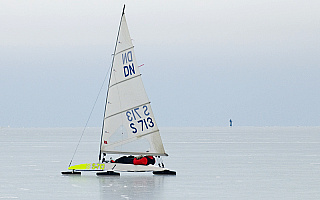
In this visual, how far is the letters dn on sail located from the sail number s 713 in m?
2.46

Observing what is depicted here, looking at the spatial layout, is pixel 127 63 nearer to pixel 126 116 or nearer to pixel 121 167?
pixel 126 116

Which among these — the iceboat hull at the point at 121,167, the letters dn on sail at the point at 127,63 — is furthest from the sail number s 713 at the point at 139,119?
the letters dn on sail at the point at 127,63

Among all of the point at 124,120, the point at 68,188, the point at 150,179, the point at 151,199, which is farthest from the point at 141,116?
the point at 151,199

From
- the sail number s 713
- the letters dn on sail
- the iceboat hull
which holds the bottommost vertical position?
the iceboat hull

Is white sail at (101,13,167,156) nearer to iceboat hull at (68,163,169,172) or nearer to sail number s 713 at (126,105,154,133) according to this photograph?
sail number s 713 at (126,105,154,133)

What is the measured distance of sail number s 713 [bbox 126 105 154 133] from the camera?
135 ft

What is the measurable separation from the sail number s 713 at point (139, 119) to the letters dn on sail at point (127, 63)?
246 cm

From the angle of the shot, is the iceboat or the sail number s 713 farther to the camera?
the sail number s 713

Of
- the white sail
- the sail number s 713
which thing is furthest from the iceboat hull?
the sail number s 713

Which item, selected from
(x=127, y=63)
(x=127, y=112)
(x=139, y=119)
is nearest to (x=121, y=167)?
(x=139, y=119)

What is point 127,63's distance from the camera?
Answer: 1596 inches

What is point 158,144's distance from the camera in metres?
41.2

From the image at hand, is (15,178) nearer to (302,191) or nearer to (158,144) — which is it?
(158,144)

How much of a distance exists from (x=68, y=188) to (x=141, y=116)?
7947 mm
